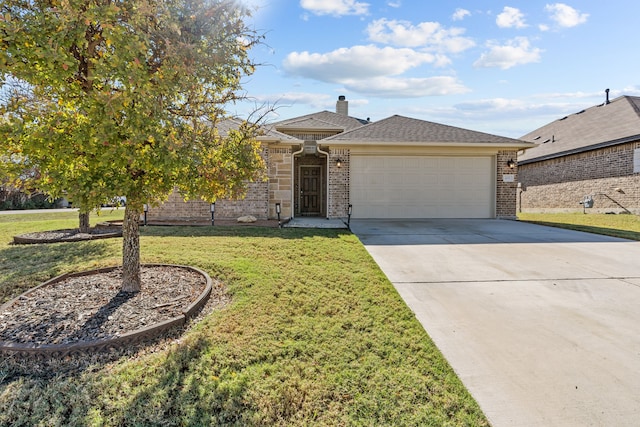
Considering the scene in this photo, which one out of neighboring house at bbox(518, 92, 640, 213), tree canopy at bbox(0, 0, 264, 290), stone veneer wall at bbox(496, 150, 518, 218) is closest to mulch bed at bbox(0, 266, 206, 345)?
tree canopy at bbox(0, 0, 264, 290)

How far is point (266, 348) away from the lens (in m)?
3.13

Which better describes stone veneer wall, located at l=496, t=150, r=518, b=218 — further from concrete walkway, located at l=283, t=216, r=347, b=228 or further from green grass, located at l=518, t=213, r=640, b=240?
concrete walkway, located at l=283, t=216, r=347, b=228

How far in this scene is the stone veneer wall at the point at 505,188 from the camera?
41.4 ft

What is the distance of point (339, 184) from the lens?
40.5ft

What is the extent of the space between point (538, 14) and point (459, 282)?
827 centimetres

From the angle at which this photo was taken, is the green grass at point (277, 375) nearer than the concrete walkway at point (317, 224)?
Yes

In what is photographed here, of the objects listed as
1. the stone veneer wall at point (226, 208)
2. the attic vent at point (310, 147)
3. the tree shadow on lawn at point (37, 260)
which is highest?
the attic vent at point (310, 147)

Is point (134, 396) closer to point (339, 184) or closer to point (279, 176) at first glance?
point (279, 176)

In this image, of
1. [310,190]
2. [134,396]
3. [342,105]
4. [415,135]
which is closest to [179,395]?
[134,396]

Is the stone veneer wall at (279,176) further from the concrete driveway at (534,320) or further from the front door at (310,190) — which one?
the concrete driveway at (534,320)

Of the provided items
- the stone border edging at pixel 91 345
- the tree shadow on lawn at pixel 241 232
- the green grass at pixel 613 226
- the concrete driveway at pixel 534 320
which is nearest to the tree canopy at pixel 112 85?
the stone border edging at pixel 91 345

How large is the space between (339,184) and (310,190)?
9.22ft

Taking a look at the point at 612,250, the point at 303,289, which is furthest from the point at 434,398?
the point at 612,250

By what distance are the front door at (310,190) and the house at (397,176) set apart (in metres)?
1.85
